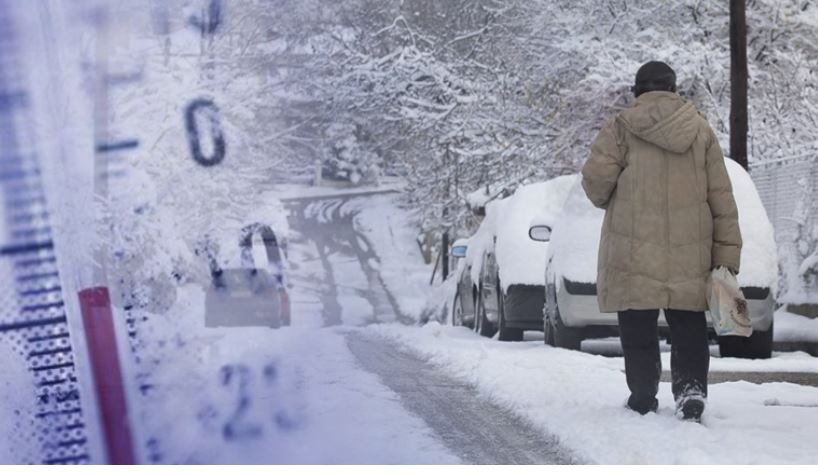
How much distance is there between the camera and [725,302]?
23.3 ft

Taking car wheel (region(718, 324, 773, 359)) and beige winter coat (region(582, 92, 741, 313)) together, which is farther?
car wheel (region(718, 324, 773, 359))

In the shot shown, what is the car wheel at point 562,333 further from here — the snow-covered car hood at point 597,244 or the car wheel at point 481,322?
the car wheel at point 481,322

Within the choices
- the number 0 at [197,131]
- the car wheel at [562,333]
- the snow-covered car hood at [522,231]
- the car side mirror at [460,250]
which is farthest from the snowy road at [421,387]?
the number 0 at [197,131]

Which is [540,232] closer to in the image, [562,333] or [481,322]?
[562,333]

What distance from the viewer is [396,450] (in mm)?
6363

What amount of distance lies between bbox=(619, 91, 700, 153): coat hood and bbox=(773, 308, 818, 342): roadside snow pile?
7.50 meters

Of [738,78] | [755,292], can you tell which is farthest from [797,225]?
[755,292]

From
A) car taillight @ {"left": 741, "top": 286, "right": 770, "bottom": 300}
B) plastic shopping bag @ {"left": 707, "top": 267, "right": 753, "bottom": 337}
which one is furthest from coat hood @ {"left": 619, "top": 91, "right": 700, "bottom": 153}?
car taillight @ {"left": 741, "top": 286, "right": 770, "bottom": 300}

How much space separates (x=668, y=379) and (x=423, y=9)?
21.0 meters

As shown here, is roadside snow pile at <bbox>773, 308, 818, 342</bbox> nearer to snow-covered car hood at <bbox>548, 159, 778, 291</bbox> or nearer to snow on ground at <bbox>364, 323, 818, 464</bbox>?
snow-covered car hood at <bbox>548, 159, 778, 291</bbox>

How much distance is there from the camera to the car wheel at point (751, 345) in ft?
38.5

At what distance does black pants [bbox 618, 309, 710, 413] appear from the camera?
23.7ft

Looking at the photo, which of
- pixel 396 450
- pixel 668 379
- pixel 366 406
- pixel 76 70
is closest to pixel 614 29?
pixel 76 70

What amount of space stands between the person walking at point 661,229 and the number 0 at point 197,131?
17.3m
